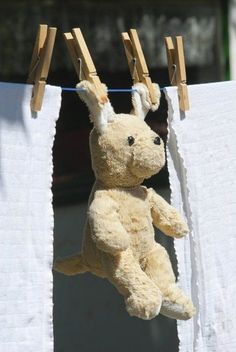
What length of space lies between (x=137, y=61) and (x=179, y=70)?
5.3 inches

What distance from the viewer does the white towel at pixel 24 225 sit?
2113 millimetres

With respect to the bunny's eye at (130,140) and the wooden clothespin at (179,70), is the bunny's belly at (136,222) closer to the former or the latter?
the bunny's eye at (130,140)

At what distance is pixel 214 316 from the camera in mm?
2428

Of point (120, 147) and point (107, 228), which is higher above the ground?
point (120, 147)

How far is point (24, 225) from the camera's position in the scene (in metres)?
2.14

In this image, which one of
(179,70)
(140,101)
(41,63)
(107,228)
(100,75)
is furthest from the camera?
(100,75)

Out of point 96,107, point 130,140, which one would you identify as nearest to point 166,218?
point 130,140

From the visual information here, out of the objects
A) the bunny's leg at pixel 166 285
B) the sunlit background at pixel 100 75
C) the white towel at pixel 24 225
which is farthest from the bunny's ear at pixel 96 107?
the sunlit background at pixel 100 75

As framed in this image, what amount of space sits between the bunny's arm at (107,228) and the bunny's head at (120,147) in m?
0.09

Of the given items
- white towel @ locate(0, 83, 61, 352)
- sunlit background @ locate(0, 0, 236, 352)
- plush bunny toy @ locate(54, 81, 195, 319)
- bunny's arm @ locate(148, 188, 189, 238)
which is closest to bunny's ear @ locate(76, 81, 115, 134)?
plush bunny toy @ locate(54, 81, 195, 319)

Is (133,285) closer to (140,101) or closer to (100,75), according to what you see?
(140,101)

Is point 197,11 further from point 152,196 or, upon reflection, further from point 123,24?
point 152,196

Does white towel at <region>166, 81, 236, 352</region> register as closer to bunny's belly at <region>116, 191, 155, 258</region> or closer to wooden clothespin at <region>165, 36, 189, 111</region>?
wooden clothespin at <region>165, 36, 189, 111</region>

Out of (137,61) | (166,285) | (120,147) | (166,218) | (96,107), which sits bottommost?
(166,285)
